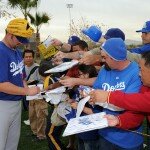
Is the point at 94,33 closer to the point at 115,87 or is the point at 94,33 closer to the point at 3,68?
the point at 3,68

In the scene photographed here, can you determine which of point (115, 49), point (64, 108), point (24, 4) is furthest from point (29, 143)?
point (24, 4)

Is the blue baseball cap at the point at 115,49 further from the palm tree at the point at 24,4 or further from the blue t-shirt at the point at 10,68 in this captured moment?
the palm tree at the point at 24,4

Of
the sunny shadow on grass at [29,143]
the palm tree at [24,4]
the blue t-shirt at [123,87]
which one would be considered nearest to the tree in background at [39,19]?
the palm tree at [24,4]

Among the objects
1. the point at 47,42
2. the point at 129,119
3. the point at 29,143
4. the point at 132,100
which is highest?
the point at 47,42

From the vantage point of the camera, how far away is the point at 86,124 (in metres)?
3.03

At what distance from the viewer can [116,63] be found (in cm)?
341

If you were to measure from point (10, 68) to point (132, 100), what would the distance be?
1.81 metres

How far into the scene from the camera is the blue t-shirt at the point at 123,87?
3.36 m

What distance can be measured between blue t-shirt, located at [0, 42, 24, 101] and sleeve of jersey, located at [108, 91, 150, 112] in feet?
5.32

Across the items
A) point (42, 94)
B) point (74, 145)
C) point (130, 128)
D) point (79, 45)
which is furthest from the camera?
point (74, 145)

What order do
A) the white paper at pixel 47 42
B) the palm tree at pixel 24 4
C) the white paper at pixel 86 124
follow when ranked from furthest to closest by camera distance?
the palm tree at pixel 24 4
the white paper at pixel 47 42
the white paper at pixel 86 124

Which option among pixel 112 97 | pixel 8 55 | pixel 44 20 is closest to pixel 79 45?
pixel 8 55

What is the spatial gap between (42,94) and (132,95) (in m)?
1.44

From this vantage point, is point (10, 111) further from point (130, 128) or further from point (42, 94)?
point (130, 128)
